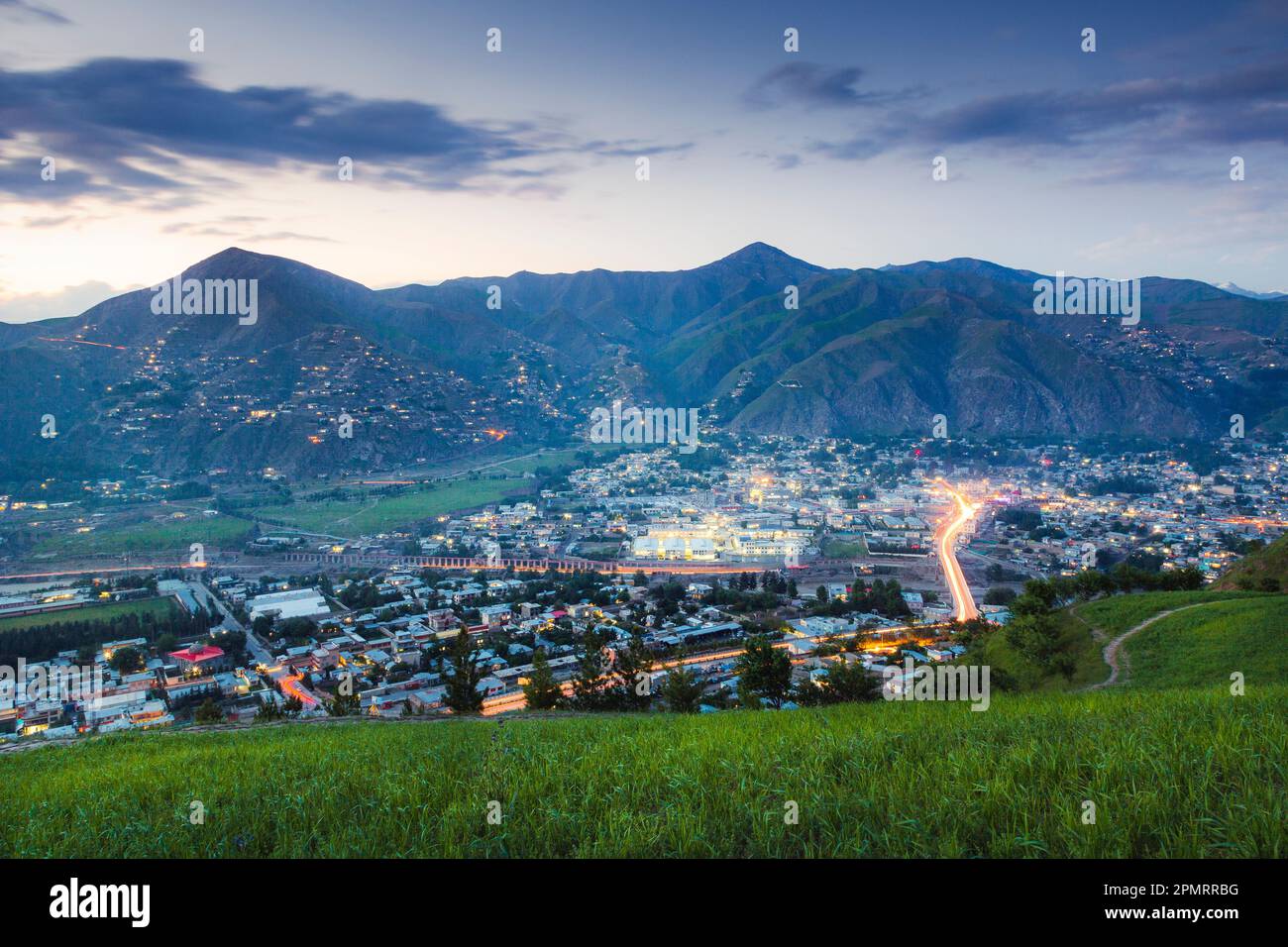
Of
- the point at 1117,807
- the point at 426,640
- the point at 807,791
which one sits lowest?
the point at 426,640

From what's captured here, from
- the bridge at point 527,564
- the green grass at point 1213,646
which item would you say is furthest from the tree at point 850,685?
the bridge at point 527,564

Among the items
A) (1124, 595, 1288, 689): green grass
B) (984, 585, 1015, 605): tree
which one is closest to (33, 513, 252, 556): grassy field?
(984, 585, 1015, 605): tree

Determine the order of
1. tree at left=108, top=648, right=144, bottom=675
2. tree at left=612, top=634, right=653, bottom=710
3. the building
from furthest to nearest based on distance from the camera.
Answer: the building, tree at left=108, top=648, right=144, bottom=675, tree at left=612, top=634, right=653, bottom=710

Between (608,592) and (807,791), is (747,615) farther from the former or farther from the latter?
(807,791)

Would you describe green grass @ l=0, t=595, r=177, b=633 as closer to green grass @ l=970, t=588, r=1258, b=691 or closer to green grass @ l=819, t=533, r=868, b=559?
green grass @ l=970, t=588, r=1258, b=691

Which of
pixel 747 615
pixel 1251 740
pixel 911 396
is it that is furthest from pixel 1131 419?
pixel 1251 740

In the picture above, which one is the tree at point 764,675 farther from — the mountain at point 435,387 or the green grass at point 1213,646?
the mountain at point 435,387

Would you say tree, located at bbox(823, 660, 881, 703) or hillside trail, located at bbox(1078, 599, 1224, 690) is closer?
hillside trail, located at bbox(1078, 599, 1224, 690)
